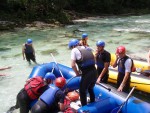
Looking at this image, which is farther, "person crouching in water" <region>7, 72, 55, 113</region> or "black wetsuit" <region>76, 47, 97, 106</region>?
"person crouching in water" <region>7, 72, 55, 113</region>

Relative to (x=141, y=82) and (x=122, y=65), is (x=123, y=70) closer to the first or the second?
(x=122, y=65)

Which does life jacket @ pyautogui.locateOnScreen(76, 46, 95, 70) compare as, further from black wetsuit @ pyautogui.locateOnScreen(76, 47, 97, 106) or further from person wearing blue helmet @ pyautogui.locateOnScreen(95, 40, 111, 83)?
person wearing blue helmet @ pyautogui.locateOnScreen(95, 40, 111, 83)

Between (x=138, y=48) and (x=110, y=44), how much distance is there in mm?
1891

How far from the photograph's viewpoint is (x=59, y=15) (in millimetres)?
25375

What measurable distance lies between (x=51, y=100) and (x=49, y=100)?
0.12 ft

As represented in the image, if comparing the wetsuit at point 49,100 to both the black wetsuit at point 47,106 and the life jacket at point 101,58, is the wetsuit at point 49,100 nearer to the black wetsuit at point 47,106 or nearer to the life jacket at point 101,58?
the black wetsuit at point 47,106

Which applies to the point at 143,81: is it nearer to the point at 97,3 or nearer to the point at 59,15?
the point at 59,15

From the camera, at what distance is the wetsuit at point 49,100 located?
4895mm

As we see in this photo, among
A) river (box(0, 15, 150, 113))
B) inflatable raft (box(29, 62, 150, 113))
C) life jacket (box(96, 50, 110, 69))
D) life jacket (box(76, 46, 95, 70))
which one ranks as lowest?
river (box(0, 15, 150, 113))

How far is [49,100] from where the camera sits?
4.91m

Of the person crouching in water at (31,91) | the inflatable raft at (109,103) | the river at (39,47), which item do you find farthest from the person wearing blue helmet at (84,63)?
the river at (39,47)

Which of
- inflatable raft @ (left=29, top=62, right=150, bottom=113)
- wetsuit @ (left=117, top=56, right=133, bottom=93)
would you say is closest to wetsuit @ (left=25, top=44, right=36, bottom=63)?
inflatable raft @ (left=29, top=62, right=150, bottom=113)

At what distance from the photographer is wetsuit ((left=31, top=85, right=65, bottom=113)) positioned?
4.89 m

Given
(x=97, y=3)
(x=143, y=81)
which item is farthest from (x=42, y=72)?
(x=97, y=3)
